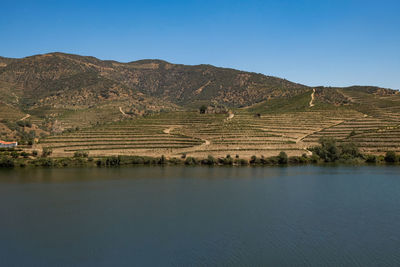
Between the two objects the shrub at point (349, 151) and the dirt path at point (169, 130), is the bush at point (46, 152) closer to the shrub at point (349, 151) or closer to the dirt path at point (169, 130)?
the dirt path at point (169, 130)

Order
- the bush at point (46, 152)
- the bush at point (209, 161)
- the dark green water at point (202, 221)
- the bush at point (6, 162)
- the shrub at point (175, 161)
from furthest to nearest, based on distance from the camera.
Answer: the bush at point (46, 152), the shrub at point (175, 161), the bush at point (209, 161), the bush at point (6, 162), the dark green water at point (202, 221)

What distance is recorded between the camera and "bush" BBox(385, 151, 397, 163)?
65625mm

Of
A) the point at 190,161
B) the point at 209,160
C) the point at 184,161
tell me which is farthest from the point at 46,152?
the point at 209,160

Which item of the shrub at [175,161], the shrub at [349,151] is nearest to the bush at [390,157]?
the shrub at [349,151]

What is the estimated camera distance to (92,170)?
2420 inches

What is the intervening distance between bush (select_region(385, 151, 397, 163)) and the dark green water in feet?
49.3

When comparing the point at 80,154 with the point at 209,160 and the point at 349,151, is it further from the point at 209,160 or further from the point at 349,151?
the point at 349,151

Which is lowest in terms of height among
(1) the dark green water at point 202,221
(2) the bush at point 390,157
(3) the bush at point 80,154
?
(1) the dark green water at point 202,221

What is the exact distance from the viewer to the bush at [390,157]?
65625 millimetres

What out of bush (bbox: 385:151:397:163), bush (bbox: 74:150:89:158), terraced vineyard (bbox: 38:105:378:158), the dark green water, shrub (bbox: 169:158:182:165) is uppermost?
terraced vineyard (bbox: 38:105:378:158)

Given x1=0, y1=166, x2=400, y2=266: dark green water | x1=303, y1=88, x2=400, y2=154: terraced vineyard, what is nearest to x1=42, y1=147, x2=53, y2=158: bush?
x1=0, y1=166, x2=400, y2=266: dark green water

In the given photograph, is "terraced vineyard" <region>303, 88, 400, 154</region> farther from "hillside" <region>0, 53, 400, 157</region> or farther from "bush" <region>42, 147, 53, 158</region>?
"bush" <region>42, 147, 53, 158</region>

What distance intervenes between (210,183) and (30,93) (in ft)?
468

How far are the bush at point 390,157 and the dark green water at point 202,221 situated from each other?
15030 millimetres
